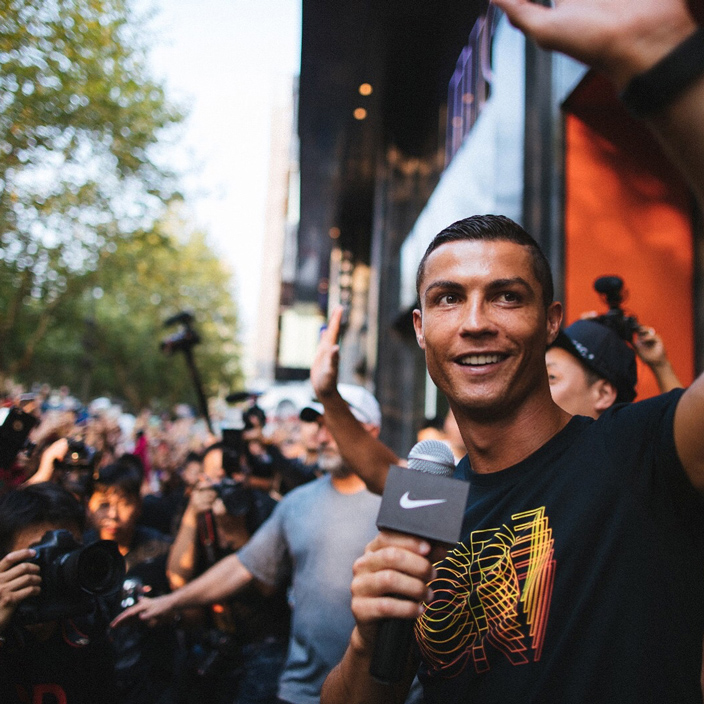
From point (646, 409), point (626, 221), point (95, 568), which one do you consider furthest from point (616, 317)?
point (626, 221)

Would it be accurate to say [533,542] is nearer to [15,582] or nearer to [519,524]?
[519,524]

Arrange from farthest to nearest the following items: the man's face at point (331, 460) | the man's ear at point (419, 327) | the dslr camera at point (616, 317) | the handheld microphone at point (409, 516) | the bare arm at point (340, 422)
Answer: the man's face at point (331, 460) → the dslr camera at point (616, 317) → the bare arm at point (340, 422) → the man's ear at point (419, 327) → the handheld microphone at point (409, 516)

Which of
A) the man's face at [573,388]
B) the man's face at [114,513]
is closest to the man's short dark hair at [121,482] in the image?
the man's face at [114,513]

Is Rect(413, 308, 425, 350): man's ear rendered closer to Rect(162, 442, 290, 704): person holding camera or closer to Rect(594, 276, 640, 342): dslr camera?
Rect(594, 276, 640, 342): dslr camera

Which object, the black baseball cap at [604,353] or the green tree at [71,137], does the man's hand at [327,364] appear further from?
the green tree at [71,137]

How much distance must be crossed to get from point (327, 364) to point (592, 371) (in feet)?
3.43

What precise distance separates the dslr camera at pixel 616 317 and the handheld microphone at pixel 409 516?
1.78 metres

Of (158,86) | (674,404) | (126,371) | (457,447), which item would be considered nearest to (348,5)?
(457,447)

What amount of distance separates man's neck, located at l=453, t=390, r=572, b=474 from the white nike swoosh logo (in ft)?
1.69

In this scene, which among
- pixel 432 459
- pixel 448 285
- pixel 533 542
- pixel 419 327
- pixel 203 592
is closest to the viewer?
pixel 533 542

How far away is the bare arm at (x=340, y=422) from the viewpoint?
243 centimetres

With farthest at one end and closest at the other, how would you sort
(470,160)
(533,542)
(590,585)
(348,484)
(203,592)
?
(470,160), (348,484), (203,592), (533,542), (590,585)

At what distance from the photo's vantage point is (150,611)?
3053 millimetres

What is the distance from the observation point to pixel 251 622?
12.8ft
